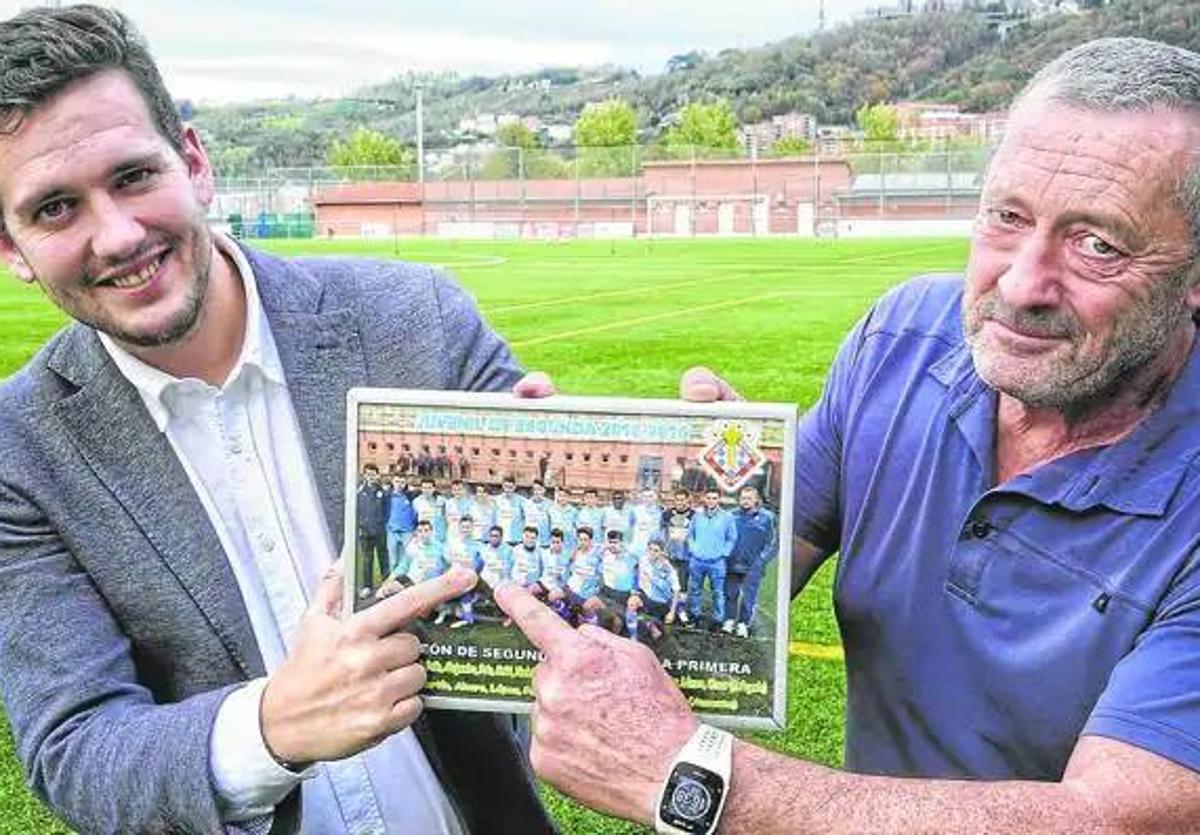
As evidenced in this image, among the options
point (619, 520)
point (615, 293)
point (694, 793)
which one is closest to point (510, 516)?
point (619, 520)

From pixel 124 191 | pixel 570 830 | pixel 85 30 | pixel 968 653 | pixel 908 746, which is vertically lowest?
pixel 570 830

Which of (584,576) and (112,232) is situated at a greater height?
(112,232)

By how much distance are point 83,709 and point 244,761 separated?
29cm

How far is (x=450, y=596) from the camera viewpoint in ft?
5.76

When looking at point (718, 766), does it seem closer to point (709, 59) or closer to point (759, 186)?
point (759, 186)

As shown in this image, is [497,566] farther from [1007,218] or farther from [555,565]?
[1007,218]

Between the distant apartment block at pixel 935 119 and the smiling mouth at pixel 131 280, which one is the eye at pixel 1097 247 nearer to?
the smiling mouth at pixel 131 280

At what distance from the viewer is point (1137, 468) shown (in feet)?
6.46

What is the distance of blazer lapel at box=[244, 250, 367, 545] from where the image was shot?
A: 228 centimetres

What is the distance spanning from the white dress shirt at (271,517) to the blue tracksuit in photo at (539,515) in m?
0.61

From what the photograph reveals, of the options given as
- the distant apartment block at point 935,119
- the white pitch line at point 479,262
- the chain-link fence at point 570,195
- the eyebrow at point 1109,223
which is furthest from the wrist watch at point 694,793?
the distant apartment block at point 935,119

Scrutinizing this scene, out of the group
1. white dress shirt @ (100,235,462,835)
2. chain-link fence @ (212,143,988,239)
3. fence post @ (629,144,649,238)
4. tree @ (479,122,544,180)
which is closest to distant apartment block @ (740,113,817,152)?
chain-link fence @ (212,143,988,239)

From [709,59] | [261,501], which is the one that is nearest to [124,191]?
[261,501]

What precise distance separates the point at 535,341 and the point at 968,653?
13.5 m
